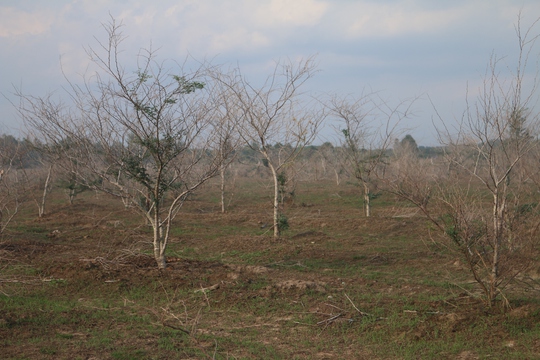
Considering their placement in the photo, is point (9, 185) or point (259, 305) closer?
point (259, 305)

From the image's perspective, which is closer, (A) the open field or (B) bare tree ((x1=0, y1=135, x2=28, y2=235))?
(A) the open field

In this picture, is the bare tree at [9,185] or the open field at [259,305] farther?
the bare tree at [9,185]

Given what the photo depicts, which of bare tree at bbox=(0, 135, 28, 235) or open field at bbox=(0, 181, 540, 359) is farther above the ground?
bare tree at bbox=(0, 135, 28, 235)

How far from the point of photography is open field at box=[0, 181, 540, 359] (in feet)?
18.2

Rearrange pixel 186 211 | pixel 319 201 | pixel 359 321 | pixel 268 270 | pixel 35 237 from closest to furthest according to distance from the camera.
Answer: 1. pixel 359 321
2. pixel 268 270
3. pixel 35 237
4. pixel 186 211
5. pixel 319 201

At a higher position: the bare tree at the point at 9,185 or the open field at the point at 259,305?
the bare tree at the point at 9,185

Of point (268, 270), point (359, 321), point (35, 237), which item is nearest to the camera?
point (359, 321)

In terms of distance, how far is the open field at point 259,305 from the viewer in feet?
18.2

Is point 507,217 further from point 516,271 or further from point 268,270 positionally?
point 268,270

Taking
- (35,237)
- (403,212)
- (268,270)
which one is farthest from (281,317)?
(403,212)

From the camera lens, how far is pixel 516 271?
6.57m

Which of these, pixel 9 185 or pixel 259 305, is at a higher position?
pixel 9 185

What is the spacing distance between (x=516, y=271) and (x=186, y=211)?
16.4 m

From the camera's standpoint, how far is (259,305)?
7.23 meters
